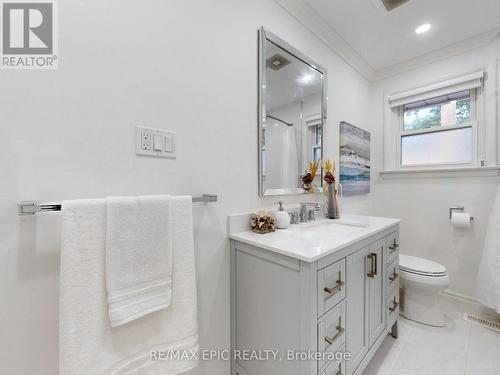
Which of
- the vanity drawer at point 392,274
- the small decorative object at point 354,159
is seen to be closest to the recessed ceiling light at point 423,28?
the small decorative object at point 354,159

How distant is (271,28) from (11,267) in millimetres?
1666

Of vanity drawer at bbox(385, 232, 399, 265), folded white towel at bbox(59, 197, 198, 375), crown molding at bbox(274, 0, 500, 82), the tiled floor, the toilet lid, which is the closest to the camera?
folded white towel at bbox(59, 197, 198, 375)

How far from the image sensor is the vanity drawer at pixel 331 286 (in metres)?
0.86

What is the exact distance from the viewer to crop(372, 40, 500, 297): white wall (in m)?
1.92

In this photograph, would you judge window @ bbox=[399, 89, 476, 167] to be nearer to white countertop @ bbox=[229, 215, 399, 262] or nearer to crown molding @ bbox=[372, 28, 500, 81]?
crown molding @ bbox=[372, 28, 500, 81]

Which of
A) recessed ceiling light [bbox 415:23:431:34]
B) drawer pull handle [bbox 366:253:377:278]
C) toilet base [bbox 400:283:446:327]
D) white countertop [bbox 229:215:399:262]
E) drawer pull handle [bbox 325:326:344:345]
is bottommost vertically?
toilet base [bbox 400:283:446:327]

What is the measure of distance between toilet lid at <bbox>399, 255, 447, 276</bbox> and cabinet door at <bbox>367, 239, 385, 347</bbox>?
0.54m

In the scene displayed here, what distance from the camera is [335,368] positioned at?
0.96 m

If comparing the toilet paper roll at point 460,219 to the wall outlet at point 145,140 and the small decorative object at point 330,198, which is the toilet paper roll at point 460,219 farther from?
the wall outlet at point 145,140

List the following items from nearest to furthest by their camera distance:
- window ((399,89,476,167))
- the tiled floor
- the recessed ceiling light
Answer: the tiled floor < the recessed ceiling light < window ((399,89,476,167))

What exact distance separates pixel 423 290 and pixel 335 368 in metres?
1.20

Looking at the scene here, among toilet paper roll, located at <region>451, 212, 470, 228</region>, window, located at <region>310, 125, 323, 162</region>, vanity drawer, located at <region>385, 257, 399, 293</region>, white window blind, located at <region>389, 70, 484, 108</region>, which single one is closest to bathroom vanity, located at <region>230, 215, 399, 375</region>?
vanity drawer, located at <region>385, 257, 399, 293</region>

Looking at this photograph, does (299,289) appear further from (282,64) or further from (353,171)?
(353,171)
